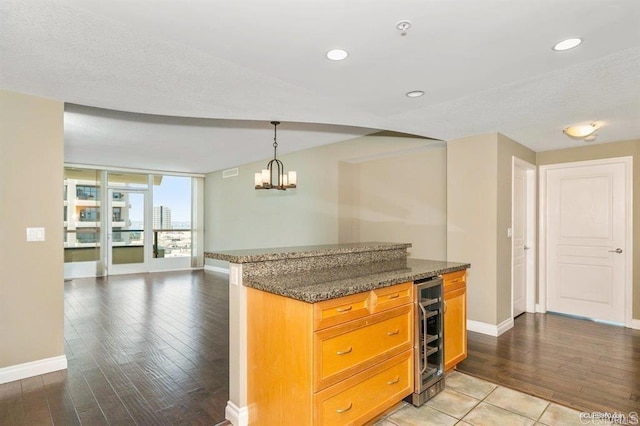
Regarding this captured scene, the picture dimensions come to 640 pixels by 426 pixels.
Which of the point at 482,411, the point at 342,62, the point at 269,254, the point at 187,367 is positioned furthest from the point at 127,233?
the point at 482,411

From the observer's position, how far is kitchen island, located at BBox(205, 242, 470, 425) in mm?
1879

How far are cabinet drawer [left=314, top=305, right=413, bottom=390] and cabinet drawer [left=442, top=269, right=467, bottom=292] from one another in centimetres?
61

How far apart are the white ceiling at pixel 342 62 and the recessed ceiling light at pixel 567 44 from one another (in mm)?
48

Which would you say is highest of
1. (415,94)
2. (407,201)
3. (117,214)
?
(415,94)

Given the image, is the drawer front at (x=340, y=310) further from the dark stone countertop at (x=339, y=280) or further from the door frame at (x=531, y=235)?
the door frame at (x=531, y=235)

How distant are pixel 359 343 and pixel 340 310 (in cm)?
27

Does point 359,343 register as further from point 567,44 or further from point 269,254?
point 567,44

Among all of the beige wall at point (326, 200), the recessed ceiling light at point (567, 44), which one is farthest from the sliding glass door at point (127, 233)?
the recessed ceiling light at point (567, 44)

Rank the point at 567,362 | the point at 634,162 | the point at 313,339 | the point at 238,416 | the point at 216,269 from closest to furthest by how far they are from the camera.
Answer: the point at 313,339 < the point at 238,416 < the point at 567,362 < the point at 634,162 < the point at 216,269

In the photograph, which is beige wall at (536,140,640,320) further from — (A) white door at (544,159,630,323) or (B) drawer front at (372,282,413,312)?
(B) drawer front at (372,282,413,312)

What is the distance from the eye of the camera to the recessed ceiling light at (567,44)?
2069 millimetres

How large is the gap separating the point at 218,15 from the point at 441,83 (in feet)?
5.68

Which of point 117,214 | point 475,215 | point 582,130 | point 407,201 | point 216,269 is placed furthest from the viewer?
point 216,269

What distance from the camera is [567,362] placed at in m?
3.26
